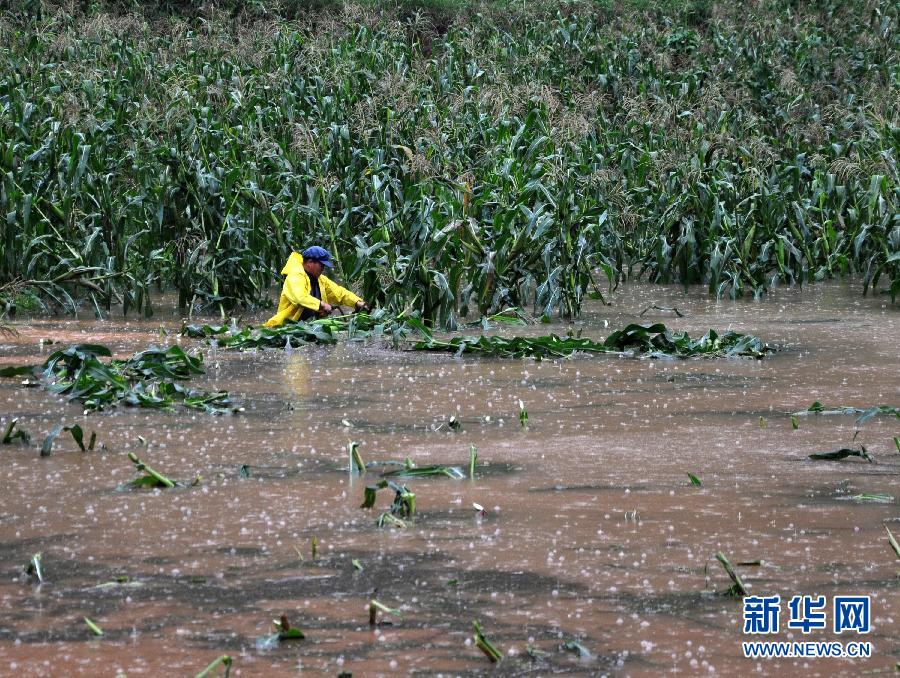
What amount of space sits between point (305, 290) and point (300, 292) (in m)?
0.09

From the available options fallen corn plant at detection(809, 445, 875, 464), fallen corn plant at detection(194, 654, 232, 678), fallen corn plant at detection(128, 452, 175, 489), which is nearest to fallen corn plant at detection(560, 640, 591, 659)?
fallen corn plant at detection(194, 654, 232, 678)

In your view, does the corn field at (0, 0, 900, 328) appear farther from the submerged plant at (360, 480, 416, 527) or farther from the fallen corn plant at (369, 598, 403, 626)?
the fallen corn plant at (369, 598, 403, 626)

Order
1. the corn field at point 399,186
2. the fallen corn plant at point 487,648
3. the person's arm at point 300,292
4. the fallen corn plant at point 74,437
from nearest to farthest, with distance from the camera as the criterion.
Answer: the fallen corn plant at point 487,648 < the fallen corn plant at point 74,437 < the person's arm at point 300,292 < the corn field at point 399,186

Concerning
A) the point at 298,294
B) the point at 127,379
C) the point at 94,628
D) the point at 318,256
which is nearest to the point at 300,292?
the point at 298,294

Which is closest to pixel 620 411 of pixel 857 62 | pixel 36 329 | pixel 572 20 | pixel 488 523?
pixel 488 523

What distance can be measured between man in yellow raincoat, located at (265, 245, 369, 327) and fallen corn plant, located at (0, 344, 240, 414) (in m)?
2.03

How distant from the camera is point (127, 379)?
26.9 feet

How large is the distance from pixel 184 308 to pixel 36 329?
1.55 metres

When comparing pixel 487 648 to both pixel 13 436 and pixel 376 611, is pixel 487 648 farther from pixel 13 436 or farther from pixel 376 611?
pixel 13 436

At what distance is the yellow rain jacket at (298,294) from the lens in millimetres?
10844

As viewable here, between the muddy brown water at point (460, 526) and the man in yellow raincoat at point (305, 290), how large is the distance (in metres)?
2.24

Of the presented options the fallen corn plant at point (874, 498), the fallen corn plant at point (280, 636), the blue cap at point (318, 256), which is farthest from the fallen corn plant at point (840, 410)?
the blue cap at point (318, 256)

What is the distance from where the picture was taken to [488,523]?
5.10 m

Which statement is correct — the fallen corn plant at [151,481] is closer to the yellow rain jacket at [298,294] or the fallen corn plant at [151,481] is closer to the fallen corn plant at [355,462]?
the fallen corn plant at [355,462]
